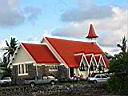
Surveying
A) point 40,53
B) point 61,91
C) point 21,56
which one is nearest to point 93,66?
point 40,53

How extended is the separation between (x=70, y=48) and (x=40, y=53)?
9526 millimetres

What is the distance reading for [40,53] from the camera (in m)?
71.1

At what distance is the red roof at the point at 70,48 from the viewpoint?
73688mm

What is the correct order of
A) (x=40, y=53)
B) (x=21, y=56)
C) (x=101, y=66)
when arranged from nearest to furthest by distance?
(x=21, y=56), (x=40, y=53), (x=101, y=66)

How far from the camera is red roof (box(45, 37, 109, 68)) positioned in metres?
73.7

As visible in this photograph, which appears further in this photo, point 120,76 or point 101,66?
point 101,66

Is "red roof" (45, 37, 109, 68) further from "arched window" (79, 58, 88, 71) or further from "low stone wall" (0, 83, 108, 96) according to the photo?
"low stone wall" (0, 83, 108, 96)

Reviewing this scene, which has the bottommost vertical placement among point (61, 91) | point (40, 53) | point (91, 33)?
point (61, 91)

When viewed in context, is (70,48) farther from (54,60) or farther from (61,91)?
(61,91)

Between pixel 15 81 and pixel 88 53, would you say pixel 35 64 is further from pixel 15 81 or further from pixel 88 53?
pixel 88 53

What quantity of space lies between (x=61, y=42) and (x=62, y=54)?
5530 mm

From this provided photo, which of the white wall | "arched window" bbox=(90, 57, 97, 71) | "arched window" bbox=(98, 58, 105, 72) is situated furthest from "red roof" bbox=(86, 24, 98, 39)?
the white wall

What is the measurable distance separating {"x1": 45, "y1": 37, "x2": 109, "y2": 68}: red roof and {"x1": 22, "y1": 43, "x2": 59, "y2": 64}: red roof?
5.05 ft

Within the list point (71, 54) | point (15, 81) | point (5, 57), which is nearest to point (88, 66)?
point (71, 54)
